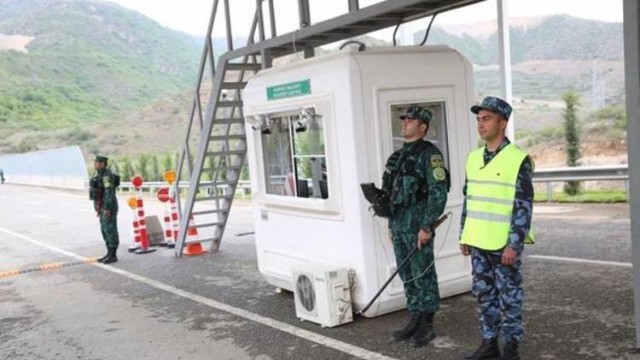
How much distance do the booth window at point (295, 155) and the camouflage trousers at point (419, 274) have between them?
49.8 inches

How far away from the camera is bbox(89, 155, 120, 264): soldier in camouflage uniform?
11.0m

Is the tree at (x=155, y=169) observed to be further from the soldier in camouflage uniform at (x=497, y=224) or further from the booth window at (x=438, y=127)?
the soldier in camouflage uniform at (x=497, y=224)

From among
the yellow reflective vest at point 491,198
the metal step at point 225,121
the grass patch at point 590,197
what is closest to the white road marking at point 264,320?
the yellow reflective vest at point 491,198

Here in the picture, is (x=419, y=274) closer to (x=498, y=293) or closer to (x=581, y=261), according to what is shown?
(x=498, y=293)

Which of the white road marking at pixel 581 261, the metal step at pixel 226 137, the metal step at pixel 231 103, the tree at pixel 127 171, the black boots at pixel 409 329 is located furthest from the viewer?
the tree at pixel 127 171

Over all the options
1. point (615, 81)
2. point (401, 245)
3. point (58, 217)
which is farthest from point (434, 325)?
point (615, 81)

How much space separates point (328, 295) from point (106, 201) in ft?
20.7

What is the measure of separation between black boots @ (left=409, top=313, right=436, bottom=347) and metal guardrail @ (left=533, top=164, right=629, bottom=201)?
746 centimetres

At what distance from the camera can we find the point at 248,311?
22.7ft

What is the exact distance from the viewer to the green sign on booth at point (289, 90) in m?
6.37

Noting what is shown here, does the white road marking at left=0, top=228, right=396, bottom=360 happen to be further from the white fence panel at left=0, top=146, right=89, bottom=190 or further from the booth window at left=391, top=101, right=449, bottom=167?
the white fence panel at left=0, top=146, right=89, bottom=190

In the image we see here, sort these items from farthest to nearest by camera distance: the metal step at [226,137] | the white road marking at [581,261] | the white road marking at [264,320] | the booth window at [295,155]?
the metal step at [226,137] < the white road marking at [581,261] < the booth window at [295,155] < the white road marking at [264,320]

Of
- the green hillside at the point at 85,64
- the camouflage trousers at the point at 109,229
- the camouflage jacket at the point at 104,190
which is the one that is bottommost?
the camouflage trousers at the point at 109,229

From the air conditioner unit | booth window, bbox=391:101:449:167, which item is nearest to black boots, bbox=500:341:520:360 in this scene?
the air conditioner unit
